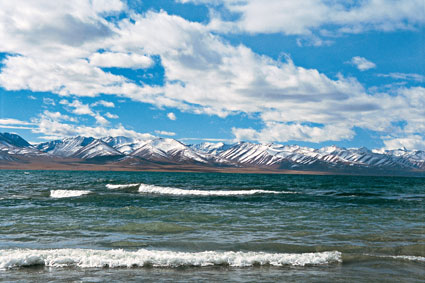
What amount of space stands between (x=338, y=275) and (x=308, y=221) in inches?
489

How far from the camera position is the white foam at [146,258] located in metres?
13.4

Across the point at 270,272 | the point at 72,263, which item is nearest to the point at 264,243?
the point at 270,272

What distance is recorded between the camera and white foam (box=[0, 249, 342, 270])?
43.8 ft

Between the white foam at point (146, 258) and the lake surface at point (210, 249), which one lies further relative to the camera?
the white foam at point (146, 258)

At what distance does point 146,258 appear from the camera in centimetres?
1388

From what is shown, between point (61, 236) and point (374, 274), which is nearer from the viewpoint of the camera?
point (374, 274)

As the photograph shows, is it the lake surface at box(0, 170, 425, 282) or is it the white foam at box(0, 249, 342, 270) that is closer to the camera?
the lake surface at box(0, 170, 425, 282)

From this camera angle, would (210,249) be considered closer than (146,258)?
No

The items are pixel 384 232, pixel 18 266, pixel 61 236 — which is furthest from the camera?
pixel 384 232

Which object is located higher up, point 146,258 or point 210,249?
point 146,258

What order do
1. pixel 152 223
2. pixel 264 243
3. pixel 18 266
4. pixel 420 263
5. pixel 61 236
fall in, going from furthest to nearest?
pixel 152 223 < pixel 61 236 < pixel 264 243 < pixel 420 263 < pixel 18 266

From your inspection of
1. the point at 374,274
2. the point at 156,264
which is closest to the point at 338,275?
the point at 374,274

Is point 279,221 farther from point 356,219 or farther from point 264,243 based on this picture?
point 264,243

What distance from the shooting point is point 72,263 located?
13445 millimetres
